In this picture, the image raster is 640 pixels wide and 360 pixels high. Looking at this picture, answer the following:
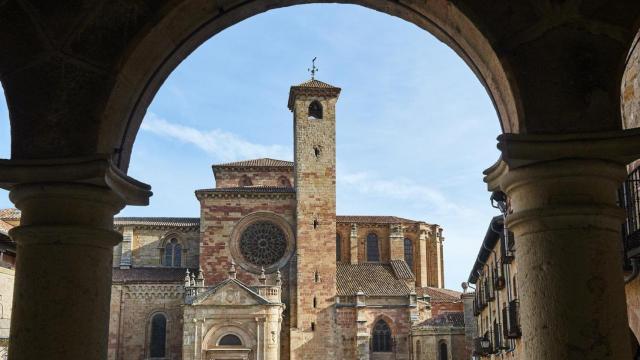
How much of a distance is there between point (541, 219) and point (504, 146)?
1.45ft

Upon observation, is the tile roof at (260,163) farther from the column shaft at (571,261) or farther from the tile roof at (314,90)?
the column shaft at (571,261)

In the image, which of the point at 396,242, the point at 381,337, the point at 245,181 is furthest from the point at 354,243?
the point at 381,337

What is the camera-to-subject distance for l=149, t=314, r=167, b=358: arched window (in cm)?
4162

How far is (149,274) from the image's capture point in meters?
43.8

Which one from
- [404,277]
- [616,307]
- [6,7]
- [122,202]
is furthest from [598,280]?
[404,277]

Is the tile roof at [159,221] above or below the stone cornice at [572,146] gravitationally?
above

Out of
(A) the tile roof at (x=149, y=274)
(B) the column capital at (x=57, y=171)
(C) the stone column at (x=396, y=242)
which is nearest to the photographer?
(B) the column capital at (x=57, y=171)

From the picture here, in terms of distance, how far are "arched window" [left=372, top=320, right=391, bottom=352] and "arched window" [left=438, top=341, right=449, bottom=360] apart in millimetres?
2964

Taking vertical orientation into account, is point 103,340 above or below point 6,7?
below

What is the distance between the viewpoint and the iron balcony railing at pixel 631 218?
9.61m

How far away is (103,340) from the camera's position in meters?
4.49

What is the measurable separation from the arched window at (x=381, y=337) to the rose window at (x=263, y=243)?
6.91 meters

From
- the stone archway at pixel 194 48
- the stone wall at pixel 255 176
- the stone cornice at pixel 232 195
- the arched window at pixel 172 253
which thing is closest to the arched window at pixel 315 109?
the stone cornice at pixel 232 195

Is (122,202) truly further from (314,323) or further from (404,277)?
(404,277)
